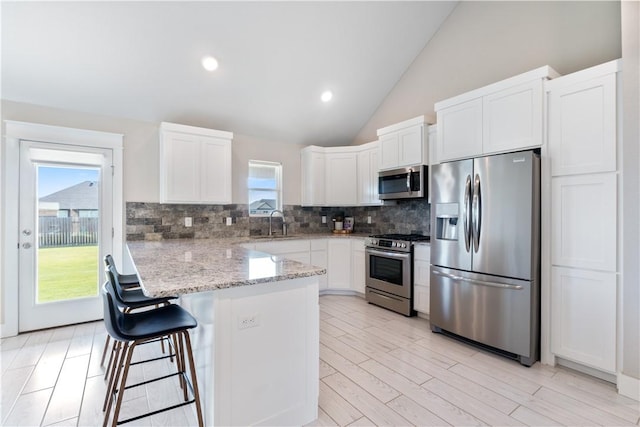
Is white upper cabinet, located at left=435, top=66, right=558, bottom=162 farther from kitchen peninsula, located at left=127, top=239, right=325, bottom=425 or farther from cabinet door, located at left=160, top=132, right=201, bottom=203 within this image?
cabinet door, located at left=160, top=132, right=201, bottom=203

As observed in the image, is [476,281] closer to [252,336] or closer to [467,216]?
[467,216]

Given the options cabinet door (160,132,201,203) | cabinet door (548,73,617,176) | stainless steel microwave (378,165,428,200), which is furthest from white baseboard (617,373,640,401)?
cabinet door (160,132,201,203)

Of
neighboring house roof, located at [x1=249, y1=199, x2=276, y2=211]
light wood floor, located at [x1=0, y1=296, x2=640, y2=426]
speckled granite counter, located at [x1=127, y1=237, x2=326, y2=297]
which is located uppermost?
neighboring house roof, located at [x1=249, y1=199, x2=276, y2=211]

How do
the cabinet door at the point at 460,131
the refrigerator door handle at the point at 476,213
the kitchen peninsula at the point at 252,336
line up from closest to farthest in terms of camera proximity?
the kitchen peninsula at the point at 252,336, the refrigerator door handle at the point at 476,213, the cabinet door at the point at 460,131

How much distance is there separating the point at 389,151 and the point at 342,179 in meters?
0.99

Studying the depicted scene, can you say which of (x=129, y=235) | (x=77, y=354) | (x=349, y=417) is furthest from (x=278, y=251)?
(x=349, y=417)

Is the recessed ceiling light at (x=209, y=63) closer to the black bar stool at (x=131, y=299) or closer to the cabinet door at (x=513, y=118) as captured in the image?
the black bar stool at (x=131, y=299)

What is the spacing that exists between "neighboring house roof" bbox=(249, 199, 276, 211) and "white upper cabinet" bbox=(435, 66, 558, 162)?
2719 millimetres

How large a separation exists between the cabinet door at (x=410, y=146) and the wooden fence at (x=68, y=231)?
12.9ft

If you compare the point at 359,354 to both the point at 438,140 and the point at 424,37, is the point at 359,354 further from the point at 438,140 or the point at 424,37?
the point at 424,37

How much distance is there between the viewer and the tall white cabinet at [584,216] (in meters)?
2.22

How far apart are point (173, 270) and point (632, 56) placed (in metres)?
3.38

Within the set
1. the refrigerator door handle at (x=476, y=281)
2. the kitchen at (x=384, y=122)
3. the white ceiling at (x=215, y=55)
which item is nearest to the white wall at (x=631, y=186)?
the kitchen at (x=384, y=122)

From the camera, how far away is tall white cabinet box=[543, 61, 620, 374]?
2.22m
